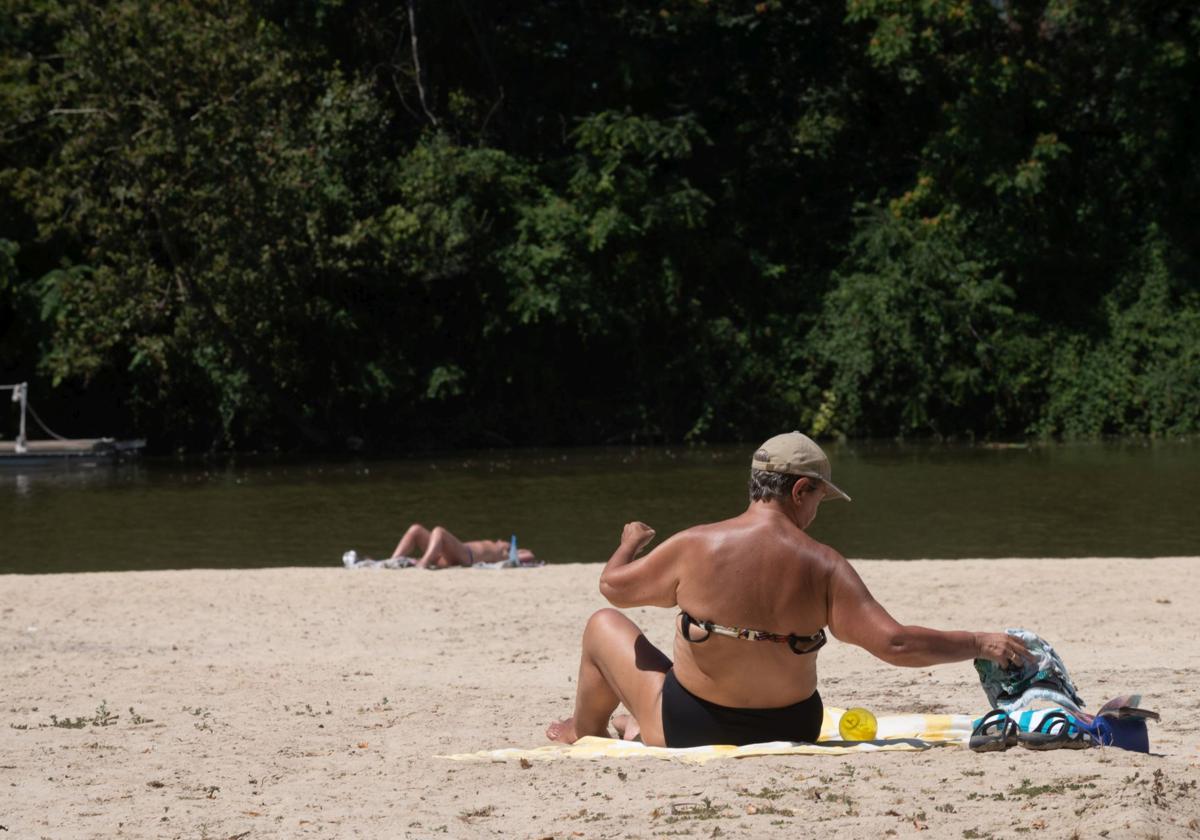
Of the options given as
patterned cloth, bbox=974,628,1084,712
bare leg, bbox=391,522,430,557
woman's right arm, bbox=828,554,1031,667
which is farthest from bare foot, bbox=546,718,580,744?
bare leg, bbox=391,522,430,557

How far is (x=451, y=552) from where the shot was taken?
14.6 metres

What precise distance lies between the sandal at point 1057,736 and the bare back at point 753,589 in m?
0.80

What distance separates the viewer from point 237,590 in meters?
12.8

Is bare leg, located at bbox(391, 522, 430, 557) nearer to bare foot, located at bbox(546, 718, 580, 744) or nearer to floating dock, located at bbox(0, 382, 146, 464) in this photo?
bare foot, located at bbox(546, 718, 580, 744)

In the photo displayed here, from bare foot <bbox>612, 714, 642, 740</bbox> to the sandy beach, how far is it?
1.69 feet

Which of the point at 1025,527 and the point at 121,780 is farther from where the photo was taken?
the point at 1025,527

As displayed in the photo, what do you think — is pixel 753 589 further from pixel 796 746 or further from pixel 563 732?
pixel 563 732

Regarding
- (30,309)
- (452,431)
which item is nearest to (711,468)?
(452,431)

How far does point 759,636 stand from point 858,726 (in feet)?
2.71

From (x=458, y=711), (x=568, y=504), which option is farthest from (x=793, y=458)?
(x=568, y=504)

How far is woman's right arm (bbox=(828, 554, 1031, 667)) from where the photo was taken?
5.58 meters

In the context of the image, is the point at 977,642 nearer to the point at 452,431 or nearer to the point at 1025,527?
the point at 1025,527

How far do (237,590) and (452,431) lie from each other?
60.6 ft

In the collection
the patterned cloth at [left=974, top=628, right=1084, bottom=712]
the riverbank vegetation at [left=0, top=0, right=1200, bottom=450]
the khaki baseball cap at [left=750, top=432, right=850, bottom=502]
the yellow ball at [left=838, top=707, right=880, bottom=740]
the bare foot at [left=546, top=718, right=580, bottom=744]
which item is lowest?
the bare foot at [left=546, top=718, right=580, bottom=744]
